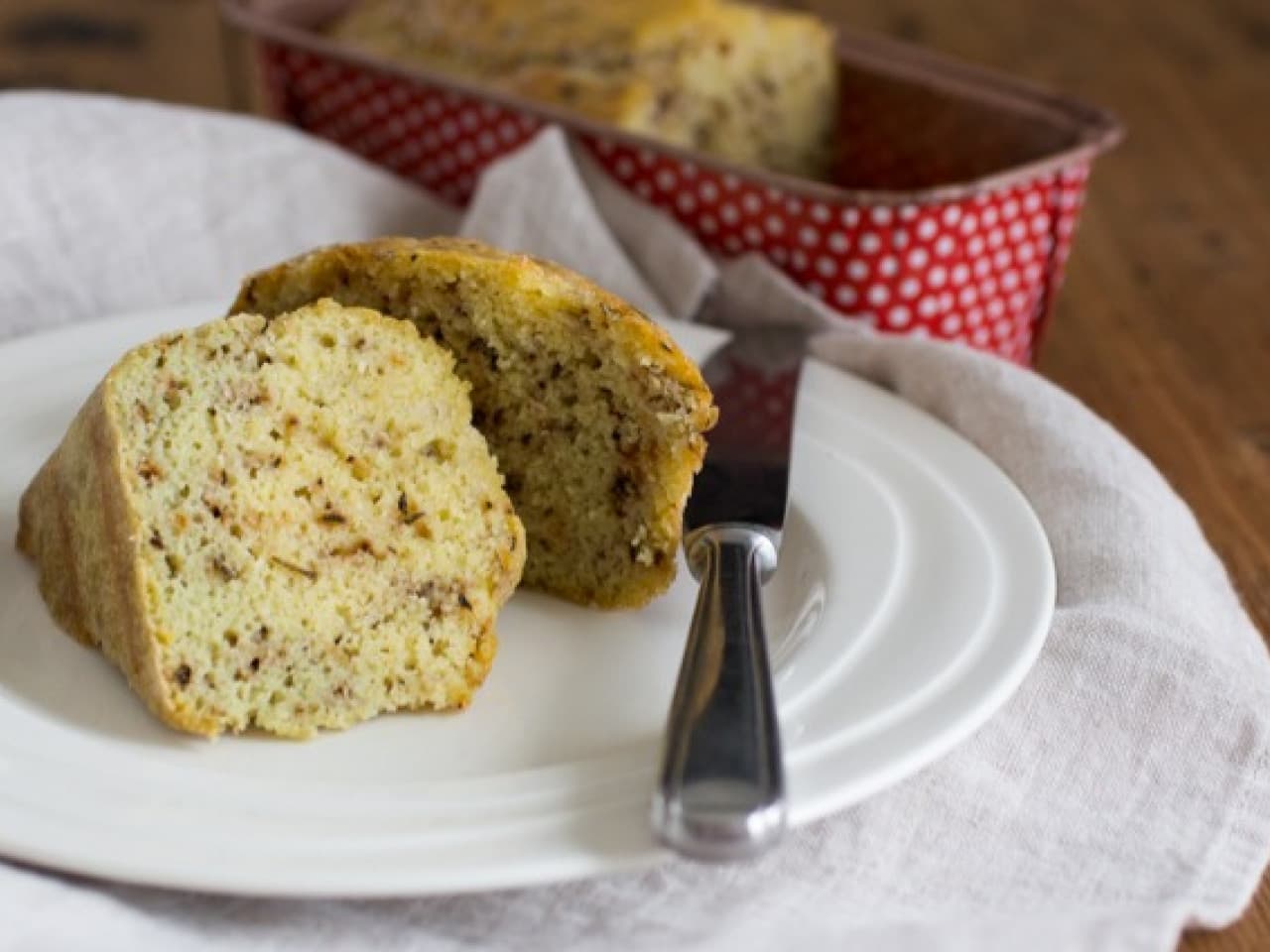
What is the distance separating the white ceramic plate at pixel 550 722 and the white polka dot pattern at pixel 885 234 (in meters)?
0.43

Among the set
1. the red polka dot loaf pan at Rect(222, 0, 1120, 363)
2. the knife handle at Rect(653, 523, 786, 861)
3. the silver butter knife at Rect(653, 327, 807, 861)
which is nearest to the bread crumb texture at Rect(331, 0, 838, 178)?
the red polka dot loaf pan at Rect(222, 0, 1120, 363)

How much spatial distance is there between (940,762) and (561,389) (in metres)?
0.61

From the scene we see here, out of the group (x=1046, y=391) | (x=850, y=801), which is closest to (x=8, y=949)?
(x=850, y=801)

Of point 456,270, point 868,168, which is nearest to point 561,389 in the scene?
point 456,270

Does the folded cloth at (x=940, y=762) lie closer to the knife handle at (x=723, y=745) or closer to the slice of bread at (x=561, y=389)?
the knife handle at (x=723, y=745)

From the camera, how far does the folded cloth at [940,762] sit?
1.61m

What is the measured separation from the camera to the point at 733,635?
1.76 m

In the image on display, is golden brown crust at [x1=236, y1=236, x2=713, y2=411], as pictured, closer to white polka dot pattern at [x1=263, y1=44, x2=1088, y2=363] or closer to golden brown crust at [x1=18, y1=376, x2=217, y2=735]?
golden brown crust at [x1=18, y1=376, x2=217, y2=735]

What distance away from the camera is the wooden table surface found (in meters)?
2.71

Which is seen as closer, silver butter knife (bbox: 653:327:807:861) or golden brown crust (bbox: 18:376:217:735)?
silver butter knife (bbox: 653:327:807:861)

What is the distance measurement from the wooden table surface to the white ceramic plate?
1.29 feet

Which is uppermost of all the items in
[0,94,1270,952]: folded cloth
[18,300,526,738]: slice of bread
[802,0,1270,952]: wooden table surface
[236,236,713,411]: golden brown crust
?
[236,236,713,411]: golden brown crust

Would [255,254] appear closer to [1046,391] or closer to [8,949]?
[1046,391]

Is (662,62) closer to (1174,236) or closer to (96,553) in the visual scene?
(1174,236)
